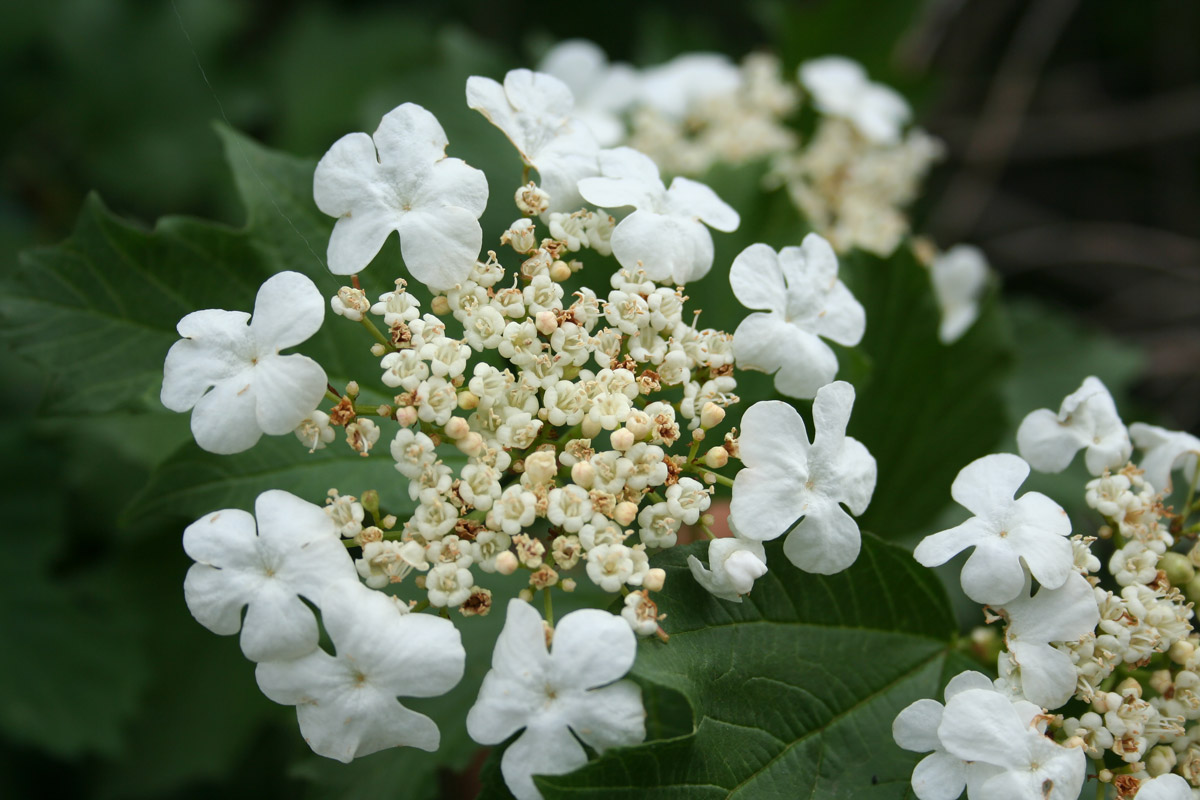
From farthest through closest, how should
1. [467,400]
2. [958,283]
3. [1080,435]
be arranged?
1. [958,283]
2. [1080,435]
3. [467,400]

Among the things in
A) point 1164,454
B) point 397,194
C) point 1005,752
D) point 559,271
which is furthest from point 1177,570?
point 397,194

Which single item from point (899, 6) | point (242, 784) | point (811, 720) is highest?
point (899, 6)

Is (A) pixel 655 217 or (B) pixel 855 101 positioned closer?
(A) pixel 655 217

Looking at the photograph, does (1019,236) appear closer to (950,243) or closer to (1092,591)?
(950,243)

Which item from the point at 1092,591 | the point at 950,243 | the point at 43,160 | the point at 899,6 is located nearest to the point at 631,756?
the point at 1092,591

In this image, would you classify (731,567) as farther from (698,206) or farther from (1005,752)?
(698,206)

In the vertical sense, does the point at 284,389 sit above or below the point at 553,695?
above
